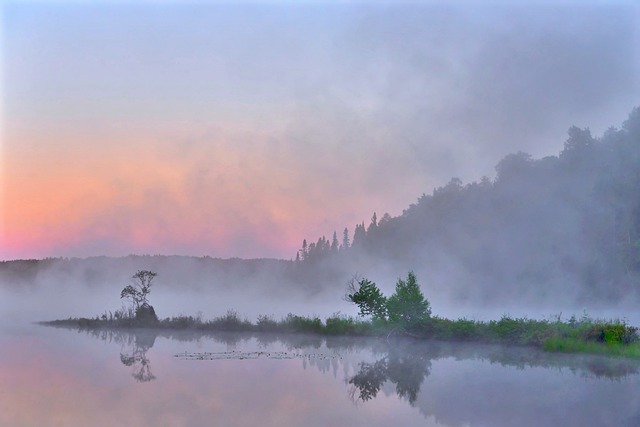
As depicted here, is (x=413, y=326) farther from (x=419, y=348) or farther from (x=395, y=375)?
(x=395, y=375)

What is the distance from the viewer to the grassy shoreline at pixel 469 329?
22562 mm

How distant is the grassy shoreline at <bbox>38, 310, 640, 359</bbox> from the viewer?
888 inches

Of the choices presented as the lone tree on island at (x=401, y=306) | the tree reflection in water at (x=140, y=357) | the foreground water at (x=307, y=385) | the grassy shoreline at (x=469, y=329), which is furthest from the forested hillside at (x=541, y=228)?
the tree reflection in water at (x=140, y=357)

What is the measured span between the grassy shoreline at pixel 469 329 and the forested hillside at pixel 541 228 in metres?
16.3

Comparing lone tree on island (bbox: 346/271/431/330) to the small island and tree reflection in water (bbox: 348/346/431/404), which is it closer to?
the small island

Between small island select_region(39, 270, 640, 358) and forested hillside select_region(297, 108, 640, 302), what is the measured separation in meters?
17.7

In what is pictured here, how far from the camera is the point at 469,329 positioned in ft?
85.0

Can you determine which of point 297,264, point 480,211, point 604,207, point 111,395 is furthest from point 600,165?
point 297,264

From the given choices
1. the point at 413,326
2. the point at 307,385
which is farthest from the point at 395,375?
the point at 413,326

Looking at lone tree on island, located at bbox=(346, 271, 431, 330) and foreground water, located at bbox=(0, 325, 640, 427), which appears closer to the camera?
foreground water, located at bbox=(0, 325, 640, 427)

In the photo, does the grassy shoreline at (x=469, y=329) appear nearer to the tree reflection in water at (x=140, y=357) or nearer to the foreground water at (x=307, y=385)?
the foreground water at (x=307, y=385)

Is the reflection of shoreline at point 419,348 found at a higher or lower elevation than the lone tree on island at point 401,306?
lower

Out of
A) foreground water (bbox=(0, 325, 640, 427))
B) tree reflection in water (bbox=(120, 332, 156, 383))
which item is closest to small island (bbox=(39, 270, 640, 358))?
foreground water (bbox=(0, 325, 640, 427))

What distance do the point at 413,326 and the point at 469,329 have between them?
2.41 m
